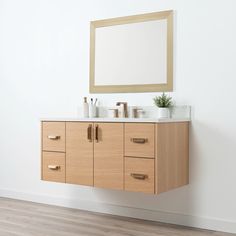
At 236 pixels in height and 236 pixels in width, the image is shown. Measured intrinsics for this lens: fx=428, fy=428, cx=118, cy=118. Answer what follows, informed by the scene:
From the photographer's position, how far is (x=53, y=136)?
333 cm

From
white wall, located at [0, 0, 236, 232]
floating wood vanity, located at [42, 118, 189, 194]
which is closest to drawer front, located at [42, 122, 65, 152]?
floating wood vanity, located at [42, 118, 189, 194]

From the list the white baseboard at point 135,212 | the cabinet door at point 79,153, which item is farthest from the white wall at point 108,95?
the cabinet door at point 79,153

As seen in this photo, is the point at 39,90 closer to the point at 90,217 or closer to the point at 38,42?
the point at 38,42

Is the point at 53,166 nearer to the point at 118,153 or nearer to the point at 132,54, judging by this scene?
the point at 118,153

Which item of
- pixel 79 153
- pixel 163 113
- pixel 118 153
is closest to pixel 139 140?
pixel 118 153

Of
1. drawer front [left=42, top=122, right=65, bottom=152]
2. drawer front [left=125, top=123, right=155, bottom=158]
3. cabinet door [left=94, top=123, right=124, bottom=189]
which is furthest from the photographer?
drawer front [left=42, top=122, right=65, bottom=152]

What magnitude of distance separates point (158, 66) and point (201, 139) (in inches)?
26.0

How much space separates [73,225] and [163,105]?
1135mm

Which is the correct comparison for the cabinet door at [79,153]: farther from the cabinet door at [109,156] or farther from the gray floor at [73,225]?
the gray floor at [73,225]

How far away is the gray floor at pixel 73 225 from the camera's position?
10.0 feet

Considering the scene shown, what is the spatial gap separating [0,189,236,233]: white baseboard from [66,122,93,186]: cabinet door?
0.53 meters

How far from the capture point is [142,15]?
3.42 metres

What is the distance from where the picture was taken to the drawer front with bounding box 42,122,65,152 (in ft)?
10.8

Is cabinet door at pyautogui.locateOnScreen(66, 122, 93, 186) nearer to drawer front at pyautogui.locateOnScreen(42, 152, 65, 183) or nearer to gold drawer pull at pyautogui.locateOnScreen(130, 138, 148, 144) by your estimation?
drawer front at pyautogui.locateOnScreen(42, 152, 65, 183)
